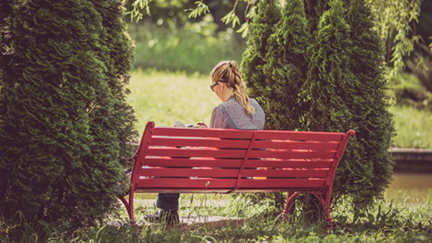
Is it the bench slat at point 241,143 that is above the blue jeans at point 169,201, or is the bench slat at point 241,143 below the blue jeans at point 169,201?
above

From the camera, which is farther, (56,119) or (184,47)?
(184,47)

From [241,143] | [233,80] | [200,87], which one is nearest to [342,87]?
[233,80]

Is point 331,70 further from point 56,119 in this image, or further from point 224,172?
point 56,119

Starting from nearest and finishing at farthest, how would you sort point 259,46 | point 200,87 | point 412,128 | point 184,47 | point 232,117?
1. point 232,117
2. point 259,46
3. point 412,128
4. point 200,87
5. point 184,47

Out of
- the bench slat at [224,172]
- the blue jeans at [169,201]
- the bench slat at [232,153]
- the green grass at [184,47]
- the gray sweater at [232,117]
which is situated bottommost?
the blue jeans at [169,201]

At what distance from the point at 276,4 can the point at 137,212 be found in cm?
229

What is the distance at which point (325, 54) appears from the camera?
5.54 meters

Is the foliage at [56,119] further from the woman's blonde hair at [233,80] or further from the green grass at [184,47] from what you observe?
the green grass at [184,47]

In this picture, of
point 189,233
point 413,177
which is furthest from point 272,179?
point 413,177

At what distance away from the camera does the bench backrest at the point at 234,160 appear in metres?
4.48

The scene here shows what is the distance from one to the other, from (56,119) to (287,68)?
2.25m

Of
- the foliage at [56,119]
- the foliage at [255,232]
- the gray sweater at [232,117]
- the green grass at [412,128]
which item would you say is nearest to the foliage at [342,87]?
the foliage at [255,232]

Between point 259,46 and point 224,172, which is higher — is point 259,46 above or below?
above

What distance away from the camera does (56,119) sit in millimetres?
4195
